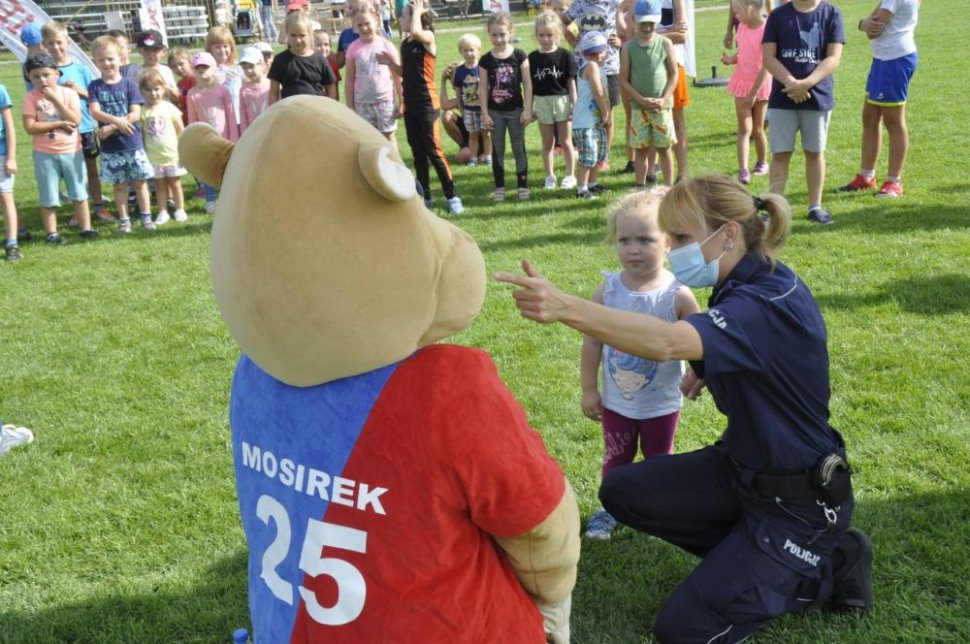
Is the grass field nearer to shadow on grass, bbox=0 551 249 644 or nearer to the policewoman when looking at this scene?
shadow on grass, bbox=0 551 249 644

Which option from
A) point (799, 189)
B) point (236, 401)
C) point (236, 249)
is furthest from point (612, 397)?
point (799, 189)

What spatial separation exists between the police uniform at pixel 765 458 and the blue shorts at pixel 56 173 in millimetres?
7258

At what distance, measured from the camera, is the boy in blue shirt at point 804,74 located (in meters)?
7.07

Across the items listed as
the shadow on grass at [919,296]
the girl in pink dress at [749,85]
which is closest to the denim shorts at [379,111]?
the girl in pink dress at [749,85]

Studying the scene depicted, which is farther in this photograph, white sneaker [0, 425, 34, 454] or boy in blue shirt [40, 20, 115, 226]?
boy in blue shirt [40, 20, 115, 226]

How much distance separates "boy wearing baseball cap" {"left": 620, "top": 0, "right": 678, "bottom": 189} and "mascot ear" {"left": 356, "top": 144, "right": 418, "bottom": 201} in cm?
663

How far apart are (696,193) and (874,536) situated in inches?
63.4

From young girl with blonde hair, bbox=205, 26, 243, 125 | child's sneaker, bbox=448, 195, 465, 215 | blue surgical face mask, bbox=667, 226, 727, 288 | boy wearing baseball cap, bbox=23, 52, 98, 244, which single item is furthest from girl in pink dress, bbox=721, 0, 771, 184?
boy wearing baseball cap, bbox=23, 52, 98, 244

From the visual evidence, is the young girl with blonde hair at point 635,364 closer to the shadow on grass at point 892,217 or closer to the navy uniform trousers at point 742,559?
the navy uniform trousers at point 742,559

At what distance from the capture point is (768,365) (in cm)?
280

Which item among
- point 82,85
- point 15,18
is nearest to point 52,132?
point 82,85

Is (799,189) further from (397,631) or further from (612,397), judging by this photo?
(397,631)

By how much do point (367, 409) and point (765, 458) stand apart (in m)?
1.59

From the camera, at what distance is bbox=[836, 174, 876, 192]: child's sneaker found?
8.15 meters
